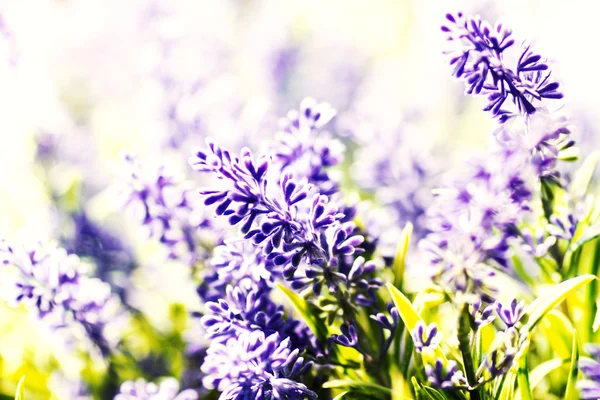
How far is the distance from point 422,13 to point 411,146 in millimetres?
781

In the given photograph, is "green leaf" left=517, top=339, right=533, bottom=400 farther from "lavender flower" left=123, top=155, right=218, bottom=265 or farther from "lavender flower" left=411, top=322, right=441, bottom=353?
"lavender flower" left=123, top=155, right=218, bottom=265

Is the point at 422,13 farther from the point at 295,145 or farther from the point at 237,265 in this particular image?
the point at 237,265

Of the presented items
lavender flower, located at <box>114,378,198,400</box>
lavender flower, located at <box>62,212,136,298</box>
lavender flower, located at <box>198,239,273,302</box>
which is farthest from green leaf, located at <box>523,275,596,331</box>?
lavender flower, located at <box>62,212,136,298</box>

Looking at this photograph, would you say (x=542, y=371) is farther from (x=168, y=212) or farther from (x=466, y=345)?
(x=168, y=212)

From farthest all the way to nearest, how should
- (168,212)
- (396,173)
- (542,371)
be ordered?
(396,173) → (168,212) → (542,371)

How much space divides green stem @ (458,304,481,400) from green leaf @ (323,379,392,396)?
0.25 feet

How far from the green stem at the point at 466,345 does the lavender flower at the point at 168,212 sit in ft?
1.06

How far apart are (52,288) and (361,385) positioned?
35 centimetres

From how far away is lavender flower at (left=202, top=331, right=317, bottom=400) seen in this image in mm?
484

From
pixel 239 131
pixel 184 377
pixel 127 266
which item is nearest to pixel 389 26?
pixel 239 131

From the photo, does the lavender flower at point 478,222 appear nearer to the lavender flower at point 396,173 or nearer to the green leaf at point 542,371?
the green leaf at point 542,371

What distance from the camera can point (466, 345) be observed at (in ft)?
1.69

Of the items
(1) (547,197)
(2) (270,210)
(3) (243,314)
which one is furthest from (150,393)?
(1) (547,197)

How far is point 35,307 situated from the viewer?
0.63 m
